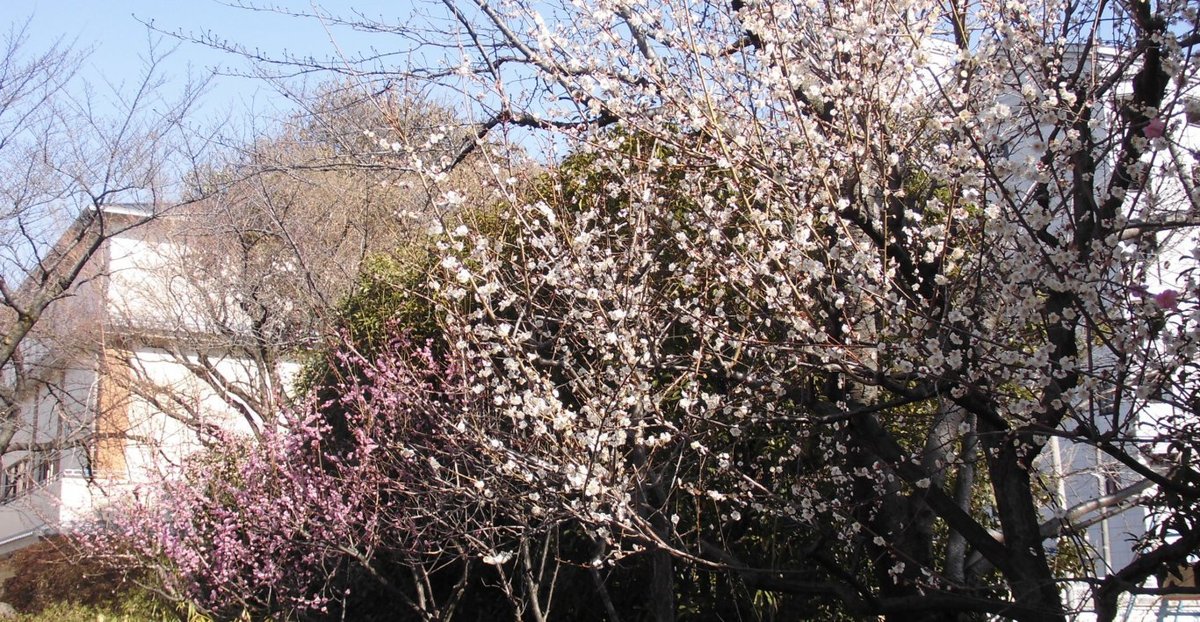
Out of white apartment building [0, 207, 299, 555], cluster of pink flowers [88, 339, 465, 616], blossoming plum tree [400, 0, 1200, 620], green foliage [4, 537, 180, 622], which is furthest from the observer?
white apartment building [0, 207, 299, 555]

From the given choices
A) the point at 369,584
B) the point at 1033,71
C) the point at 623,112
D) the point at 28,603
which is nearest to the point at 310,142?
the point at 28,603

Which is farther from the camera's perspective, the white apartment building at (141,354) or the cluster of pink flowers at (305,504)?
the white apartment building at (141,354)

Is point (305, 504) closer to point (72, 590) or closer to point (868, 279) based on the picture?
point (868, 279)

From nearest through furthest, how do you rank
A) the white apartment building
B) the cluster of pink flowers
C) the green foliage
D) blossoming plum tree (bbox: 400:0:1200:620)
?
1. blossoming plum tree (bbox: 400:0:1200:620)
2. the cluster of pink flowers
3. the green foliage
4. the white apartment building

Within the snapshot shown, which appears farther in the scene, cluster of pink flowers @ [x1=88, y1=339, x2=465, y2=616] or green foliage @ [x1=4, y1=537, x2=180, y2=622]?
green foliage @ [x1=4, y1=537, x2=180, y2=622]

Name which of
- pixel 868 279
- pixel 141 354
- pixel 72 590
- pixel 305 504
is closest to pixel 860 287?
pixel 868 279

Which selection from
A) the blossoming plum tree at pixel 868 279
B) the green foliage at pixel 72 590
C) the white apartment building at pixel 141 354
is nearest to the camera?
the blossoming plum tree at pixel 868 279

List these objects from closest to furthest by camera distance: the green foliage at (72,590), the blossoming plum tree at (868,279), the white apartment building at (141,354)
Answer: the blossoming plum tree at (868,279) < the green foliage at (72,590) < the white apartment building at (141,354)

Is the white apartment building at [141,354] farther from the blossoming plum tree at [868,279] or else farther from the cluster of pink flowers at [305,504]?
the blossoming plum tree at [868,279]

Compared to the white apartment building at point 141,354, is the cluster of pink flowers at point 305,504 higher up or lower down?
lower down

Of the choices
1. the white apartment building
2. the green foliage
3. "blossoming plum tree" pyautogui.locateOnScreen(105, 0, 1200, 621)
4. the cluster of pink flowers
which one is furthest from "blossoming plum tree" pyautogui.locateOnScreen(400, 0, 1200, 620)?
the white apartment building

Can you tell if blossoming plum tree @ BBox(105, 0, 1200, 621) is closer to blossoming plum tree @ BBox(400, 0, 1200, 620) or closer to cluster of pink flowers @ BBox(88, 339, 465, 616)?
blossoming plum tree @ BBox(400, 0, 1200, 620)

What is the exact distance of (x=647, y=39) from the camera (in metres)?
4.49

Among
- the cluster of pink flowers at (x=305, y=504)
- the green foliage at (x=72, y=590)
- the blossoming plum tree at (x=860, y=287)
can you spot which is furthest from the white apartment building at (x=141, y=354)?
the blossoming plum tree at (x=860, y=287)
